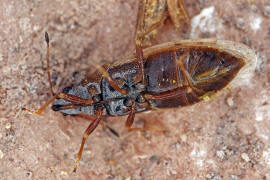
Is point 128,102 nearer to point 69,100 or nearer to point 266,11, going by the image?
point 69,100

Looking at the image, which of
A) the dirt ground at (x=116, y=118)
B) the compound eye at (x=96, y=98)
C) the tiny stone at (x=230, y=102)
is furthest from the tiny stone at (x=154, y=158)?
the tiny stone at (x=230, y=102)

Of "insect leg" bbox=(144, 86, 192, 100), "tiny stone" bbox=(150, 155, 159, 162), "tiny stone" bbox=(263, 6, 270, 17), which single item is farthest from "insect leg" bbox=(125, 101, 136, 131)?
"tiny stone" bbox=(263, 6, 270, 17)

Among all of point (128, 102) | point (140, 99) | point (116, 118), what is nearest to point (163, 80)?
point (140, 99)

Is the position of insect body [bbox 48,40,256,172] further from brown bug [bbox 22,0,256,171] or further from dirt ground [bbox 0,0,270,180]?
dirt ground [bbox 0,0,270,180]

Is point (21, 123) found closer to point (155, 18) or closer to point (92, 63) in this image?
point (92, 63)

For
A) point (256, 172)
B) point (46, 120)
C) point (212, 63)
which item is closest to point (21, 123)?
point (46, 120)

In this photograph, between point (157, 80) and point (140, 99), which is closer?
point (157, 80)
